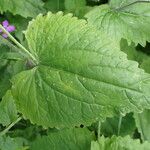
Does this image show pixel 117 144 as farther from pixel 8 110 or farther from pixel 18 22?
→ pixel 18 22

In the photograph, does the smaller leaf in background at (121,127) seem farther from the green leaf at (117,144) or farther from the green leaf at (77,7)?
the green leaf at (77,7)

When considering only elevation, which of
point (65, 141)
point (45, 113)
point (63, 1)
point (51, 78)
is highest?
point (63, 1)

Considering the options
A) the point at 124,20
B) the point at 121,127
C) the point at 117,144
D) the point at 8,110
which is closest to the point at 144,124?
the point at 121,127

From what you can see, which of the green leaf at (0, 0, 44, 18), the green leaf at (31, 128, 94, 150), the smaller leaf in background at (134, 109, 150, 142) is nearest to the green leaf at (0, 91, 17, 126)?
the green leaf at (31, 128, 94, 150)

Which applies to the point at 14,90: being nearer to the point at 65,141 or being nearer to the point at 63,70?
the point at 63,70

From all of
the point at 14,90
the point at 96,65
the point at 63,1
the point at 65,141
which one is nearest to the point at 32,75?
the point at 14,90

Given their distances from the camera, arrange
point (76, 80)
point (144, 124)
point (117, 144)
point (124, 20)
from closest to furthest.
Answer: point (76, 80) → point (117, 144) → point (124, 20) → point (144, 124)
